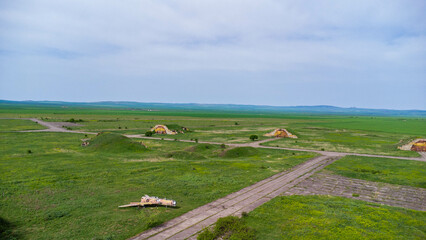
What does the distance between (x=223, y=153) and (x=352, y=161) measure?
23.0m

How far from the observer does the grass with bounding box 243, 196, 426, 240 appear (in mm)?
17922

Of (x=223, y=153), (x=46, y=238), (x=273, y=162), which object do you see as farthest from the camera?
(x=223, y=153)

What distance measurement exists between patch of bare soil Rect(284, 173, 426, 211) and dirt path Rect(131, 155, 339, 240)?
181 centimetres

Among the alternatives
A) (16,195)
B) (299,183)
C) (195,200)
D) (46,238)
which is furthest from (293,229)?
(16,195)

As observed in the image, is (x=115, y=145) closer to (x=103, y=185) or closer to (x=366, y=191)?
(x=103, y=185)

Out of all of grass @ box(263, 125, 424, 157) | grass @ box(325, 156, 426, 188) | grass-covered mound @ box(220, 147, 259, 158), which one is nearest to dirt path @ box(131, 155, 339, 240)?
grass @ box(325, 156, 426, 188)

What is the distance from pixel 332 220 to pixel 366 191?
11.6 metres

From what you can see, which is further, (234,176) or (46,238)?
(234,176)

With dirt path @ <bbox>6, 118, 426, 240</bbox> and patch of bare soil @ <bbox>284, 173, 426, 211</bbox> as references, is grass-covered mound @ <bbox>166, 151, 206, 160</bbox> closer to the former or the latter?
dirt path @ <bbox>6, 118, 426, 240</bbox>

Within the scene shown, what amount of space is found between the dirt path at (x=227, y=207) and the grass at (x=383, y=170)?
6510 millimetres

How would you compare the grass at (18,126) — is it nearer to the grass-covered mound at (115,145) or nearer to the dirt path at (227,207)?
the grass-covered mound at (115,145)

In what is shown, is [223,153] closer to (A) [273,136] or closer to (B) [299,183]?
(B) [299,183]

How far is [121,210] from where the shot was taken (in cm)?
2145

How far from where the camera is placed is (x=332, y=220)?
19938mm
